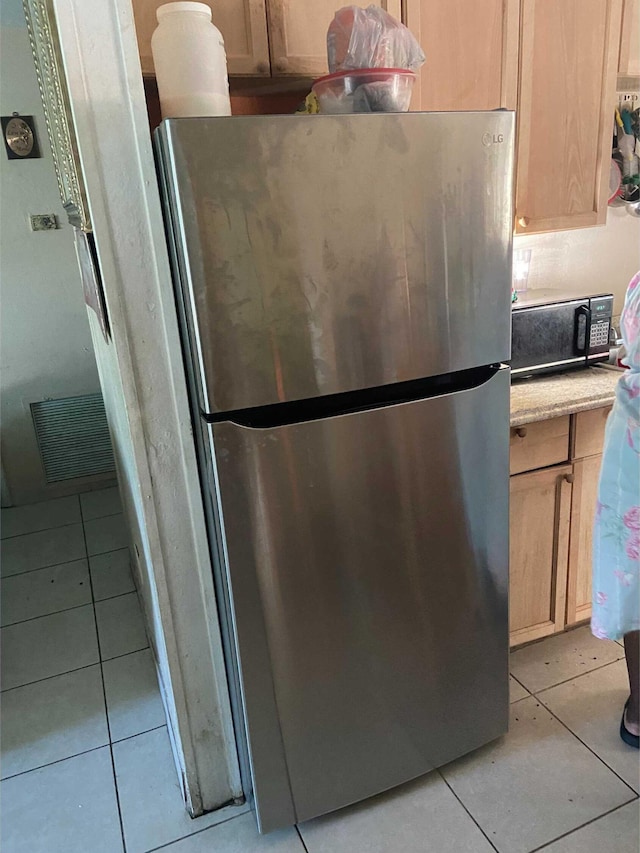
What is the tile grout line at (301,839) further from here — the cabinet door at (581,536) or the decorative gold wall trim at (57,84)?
the decorative gold wall trim at (57,84)

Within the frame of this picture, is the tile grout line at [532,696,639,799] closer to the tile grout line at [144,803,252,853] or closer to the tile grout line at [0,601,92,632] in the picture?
the tile grout line at [144,803,252,853]

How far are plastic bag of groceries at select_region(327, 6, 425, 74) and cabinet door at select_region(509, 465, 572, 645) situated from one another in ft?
3.67

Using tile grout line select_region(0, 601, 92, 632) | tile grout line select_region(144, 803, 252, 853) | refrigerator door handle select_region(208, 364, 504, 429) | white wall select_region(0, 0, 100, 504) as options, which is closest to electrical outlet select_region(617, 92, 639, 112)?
refrigerator door handle select_region(208, 364, 504, 429)

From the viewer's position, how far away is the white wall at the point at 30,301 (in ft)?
9.55

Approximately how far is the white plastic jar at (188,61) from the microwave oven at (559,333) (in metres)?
1.08

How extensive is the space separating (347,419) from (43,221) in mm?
2459

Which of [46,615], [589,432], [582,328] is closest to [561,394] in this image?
[589,432]

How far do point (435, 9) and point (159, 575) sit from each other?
5.03 ft

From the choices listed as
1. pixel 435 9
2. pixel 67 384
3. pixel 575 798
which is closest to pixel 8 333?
pixel 67 384

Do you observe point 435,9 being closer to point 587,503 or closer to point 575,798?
point 587,503

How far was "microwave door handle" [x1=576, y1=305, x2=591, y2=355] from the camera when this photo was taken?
1955mm

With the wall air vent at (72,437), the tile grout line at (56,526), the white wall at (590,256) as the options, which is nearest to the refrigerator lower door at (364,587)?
the white wall at (590,256)

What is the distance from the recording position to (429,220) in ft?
4.11

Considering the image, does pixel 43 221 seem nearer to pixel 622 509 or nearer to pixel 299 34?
pixel 299 34
